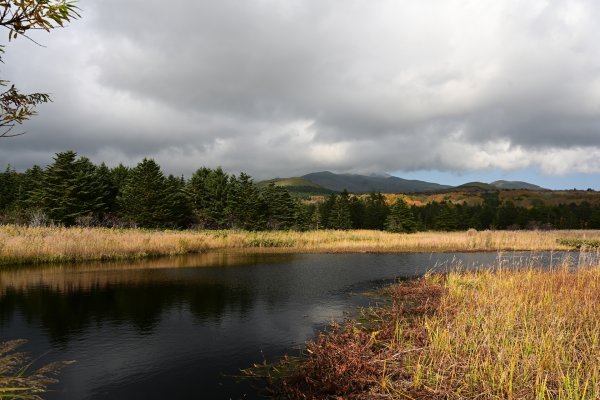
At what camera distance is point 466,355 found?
23.8 feet

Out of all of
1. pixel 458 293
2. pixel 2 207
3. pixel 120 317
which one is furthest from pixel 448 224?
pixel 2 207

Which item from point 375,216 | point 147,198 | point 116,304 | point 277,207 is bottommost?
point 116,304

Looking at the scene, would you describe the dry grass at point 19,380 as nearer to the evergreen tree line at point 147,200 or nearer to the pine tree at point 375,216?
the evergreen tree line at point 147,200

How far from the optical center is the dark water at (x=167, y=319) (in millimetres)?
7844

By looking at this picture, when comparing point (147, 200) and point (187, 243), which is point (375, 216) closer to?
point (147, 200)

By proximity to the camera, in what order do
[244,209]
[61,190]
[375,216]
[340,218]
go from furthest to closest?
[375,216] → [340,218] → [244,209] → [61,190]

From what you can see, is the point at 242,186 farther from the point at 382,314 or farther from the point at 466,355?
the point at 466,355

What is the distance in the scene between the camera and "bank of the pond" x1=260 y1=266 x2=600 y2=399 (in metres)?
5.93

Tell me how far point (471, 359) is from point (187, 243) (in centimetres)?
2908

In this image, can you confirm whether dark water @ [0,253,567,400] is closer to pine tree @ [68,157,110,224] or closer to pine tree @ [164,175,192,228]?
pine tree @ [68,157,110,224]

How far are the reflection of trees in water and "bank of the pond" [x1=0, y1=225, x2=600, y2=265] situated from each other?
8842mm

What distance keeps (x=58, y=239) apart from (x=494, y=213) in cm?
10610

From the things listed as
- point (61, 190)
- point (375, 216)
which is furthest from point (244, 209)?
point (375, 216)

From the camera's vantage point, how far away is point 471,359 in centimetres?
664
